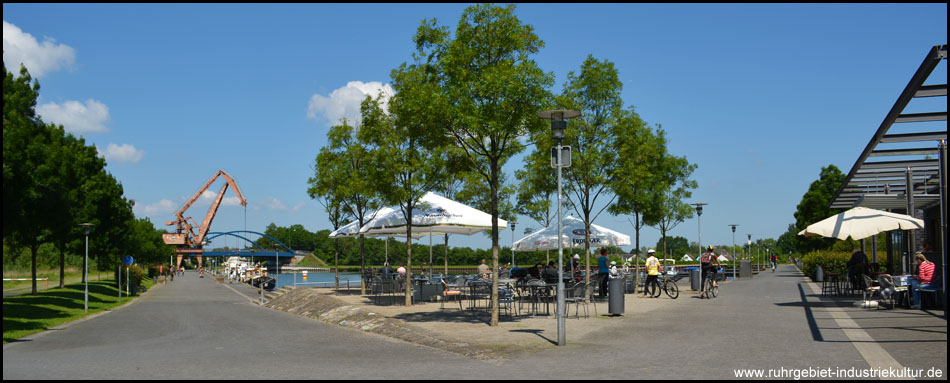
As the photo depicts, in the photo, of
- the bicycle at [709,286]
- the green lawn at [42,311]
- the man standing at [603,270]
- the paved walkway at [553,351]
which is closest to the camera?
the paved walkway at [553,351]

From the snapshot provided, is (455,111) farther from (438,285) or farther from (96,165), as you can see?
(96,165)

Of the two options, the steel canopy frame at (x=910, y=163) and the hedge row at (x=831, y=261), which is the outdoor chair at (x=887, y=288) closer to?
the steel canopy frame at (x=910, y=163)

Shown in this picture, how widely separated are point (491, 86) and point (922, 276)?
10.6 m

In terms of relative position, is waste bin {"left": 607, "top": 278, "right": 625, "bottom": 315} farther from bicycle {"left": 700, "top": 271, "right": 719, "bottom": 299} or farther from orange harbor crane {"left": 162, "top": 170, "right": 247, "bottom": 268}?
orange harbor crane {"left": 162, "top": 170, "right": 247, "bottom": 268}

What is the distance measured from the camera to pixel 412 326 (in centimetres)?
1403

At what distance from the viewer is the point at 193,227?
15512 centimetres

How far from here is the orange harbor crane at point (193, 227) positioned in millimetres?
134500

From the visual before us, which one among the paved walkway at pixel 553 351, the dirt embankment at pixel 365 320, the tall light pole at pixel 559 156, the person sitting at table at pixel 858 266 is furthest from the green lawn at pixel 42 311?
the person sitting at table at pixel 858 266

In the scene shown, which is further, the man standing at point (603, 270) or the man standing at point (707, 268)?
the man standing at point (707, 268)

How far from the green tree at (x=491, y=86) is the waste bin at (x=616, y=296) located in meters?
3.21

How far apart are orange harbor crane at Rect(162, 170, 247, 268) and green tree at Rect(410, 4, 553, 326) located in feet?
423

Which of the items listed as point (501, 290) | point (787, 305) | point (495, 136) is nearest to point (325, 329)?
point (501, 290)

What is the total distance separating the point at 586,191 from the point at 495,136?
A: 9.33 metres

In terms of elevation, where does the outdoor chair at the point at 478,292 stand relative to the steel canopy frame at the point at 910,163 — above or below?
below
